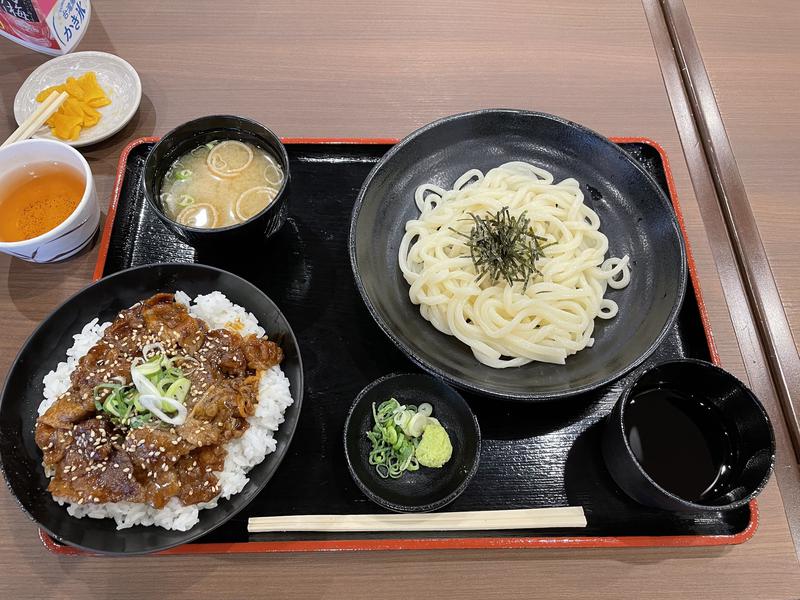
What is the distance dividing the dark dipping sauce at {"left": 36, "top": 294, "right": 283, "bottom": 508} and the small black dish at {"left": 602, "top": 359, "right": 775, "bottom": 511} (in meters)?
1.27

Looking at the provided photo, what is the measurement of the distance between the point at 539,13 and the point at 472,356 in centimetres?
221

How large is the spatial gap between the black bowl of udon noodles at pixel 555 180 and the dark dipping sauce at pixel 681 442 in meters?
0.20

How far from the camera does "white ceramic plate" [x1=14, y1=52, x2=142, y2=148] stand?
8.56ft

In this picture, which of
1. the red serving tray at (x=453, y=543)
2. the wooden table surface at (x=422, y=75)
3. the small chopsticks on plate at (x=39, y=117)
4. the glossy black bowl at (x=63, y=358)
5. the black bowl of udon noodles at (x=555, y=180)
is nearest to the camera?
the glossy black bowl at (x=63, y=358)

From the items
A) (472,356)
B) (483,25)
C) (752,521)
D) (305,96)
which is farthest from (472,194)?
(752,521)

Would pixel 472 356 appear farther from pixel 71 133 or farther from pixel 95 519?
pixel 71 133

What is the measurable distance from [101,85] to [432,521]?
2.59m

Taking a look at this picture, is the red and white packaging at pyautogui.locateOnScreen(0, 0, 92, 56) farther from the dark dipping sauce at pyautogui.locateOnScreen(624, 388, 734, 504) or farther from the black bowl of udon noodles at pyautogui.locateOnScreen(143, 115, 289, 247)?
the dark dipping sauce at pyautogui.locateOnScreen(624, 388, 734, 504)

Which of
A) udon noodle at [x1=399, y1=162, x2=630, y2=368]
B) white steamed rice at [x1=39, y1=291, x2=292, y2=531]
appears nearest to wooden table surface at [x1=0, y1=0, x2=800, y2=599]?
white steamed rice at [x1=39, y1=291, x2=292, y2=531]

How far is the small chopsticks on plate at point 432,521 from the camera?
1872 millimetres

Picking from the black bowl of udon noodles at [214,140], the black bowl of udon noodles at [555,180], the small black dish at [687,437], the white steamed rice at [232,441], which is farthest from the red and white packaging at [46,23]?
the small black dish at [687,437]

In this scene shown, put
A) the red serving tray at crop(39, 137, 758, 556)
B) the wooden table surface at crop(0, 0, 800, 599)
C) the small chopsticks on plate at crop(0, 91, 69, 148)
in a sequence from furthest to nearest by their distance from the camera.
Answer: the wooden table surface at crop(0, 0, 800, 599), the small chopsticks on plate at crop(0, 91, 69, 148), the red serving tray at crop(39, 137, 758, 556)

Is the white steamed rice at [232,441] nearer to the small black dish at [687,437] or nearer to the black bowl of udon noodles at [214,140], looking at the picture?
the black bowl of udon noodles at [214,140]

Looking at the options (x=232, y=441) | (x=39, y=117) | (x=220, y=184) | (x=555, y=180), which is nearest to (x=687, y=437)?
(x=555, y=180)
